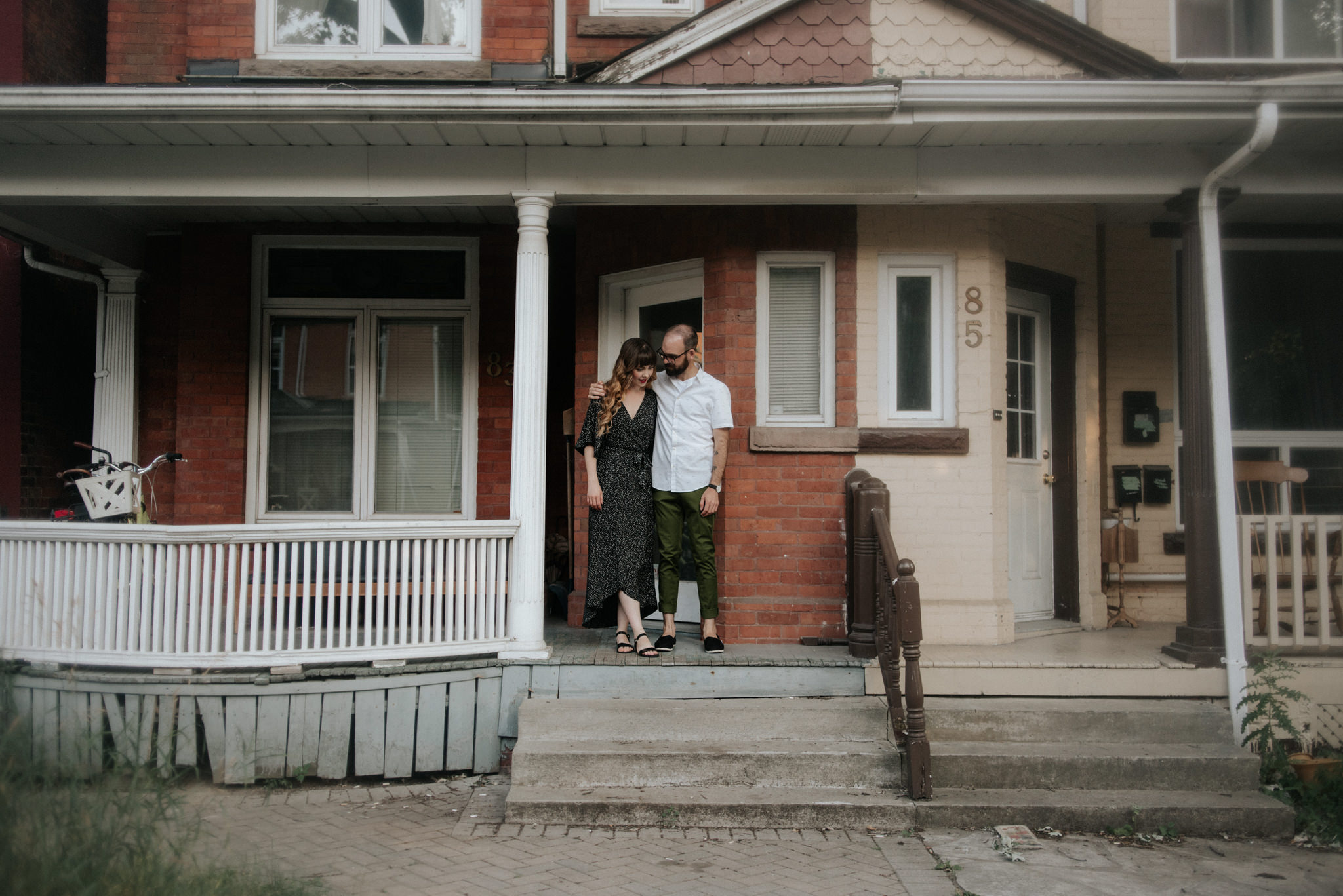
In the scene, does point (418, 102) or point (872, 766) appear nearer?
point (872, 766)

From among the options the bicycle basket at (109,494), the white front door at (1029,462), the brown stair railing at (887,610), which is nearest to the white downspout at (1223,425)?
the white front door at (1029,462)

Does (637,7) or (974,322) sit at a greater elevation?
(637,7)

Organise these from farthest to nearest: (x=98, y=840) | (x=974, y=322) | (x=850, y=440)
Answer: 1. (x=974, y=322)
2. (x=850, y=440)
3. (x=98, y=840)

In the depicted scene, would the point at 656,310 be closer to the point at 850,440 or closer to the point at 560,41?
the point at 850,440

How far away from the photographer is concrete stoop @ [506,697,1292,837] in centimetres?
423

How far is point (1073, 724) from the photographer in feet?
15.7

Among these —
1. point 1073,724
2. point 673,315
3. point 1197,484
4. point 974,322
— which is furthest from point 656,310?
point 1073,724

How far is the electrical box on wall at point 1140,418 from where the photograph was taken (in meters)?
6.77

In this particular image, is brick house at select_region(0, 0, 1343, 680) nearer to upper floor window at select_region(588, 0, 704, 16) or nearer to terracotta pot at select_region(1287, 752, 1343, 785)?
upper floor window at select_region(588, 0, 704, 16)

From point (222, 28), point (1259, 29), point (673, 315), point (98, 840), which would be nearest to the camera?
point (98, 840)

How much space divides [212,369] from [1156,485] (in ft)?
22.9

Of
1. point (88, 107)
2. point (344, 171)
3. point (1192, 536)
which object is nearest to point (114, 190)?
point (88, 107)

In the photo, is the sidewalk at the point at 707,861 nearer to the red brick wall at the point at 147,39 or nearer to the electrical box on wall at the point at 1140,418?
the electrical box on wall at the point at 1140,418

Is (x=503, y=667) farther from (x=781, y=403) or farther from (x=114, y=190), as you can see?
(x=114, y=190)
